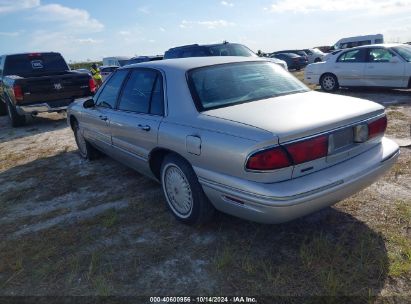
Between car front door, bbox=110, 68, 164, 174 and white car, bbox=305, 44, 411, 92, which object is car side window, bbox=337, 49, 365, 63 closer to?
white car, bbox=305, 44, 411, 92

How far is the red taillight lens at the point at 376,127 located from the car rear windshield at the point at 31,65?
31.0ft

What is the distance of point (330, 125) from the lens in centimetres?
289

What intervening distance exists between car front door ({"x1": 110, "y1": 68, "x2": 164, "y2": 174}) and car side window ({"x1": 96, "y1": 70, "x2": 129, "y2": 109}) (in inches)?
7.3

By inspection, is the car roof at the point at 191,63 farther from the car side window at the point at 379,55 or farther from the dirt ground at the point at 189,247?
the car side window at the point at 379,55

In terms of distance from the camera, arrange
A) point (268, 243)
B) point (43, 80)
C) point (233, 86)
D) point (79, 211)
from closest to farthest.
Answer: point (268, 243)
point (233, 86)
point (79, 211)
point (43, 80)

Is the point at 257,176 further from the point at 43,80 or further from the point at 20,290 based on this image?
the point at 43,80

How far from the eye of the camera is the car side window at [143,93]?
3781 millimetres

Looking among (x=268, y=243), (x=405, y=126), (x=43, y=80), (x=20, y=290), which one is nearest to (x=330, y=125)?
(x=268, y=243)

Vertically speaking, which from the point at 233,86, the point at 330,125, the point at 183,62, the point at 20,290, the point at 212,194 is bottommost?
the point at 20,290

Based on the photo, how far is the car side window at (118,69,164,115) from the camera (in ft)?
12.4

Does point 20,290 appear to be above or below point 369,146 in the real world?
below

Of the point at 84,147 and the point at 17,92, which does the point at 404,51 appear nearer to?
the point at 84,147

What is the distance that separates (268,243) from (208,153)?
1.00 meters

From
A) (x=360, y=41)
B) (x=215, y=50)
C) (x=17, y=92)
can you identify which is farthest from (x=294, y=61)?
(x=17, y=92)
